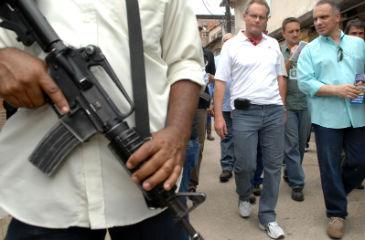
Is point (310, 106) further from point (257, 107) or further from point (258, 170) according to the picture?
point (258, 170)

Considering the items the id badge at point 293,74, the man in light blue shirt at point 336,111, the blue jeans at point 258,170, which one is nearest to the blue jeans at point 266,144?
the man in light blue shirt at point 336,111

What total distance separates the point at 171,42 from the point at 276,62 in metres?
2.16

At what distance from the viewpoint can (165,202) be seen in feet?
3.37

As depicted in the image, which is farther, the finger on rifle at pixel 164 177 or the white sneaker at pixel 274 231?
the white sneaker at pixel 274 231

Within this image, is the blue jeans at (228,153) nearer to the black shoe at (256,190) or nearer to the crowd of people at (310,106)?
the black shoe at (256,190)

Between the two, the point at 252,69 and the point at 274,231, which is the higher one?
the point at 252,69

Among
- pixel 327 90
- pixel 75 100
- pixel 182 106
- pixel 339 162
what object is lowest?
pixel 339 162

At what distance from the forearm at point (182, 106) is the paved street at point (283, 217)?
212cm

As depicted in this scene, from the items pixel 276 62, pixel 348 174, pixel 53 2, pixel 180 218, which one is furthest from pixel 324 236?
pixel 53 2

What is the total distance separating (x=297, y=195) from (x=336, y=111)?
134cm

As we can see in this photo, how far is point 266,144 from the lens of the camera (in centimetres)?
302

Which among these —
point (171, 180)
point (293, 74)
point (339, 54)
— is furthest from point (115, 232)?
point (293, 74)

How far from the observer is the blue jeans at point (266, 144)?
2.98 m

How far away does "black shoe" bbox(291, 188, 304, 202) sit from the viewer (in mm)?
3725
